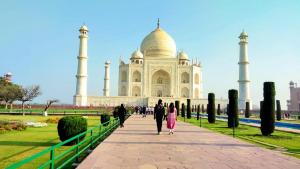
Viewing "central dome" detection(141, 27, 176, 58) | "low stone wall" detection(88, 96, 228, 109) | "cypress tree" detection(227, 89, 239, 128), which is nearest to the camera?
"cypress tree" detection(227, 89, 239, 128)

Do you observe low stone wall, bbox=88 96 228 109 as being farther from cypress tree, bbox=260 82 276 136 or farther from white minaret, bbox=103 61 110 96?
cypress tree, bbox=260 82 276 136

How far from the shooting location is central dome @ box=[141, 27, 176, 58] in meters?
52.8

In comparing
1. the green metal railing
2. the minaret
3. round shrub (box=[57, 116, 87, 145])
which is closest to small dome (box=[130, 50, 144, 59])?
the minaret

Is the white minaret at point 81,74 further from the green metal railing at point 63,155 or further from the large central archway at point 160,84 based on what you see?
the green metal railing at point 63,155

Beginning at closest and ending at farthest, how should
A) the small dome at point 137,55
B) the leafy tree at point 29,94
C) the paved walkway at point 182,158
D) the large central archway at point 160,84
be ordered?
the paved walkway at point 182,158 → the leafy tree at point 29,94 → the small dome at point 137,55 → the large central archway at point 160,84

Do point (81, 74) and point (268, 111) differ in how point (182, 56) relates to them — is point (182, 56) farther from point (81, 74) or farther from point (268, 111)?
point (268, 111)

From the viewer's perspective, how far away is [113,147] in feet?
23.3

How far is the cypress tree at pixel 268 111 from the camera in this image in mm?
11570

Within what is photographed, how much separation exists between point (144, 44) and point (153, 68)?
6098 millimetres

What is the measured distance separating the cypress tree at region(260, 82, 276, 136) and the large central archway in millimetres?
39002

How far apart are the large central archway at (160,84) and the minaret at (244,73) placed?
38.6ft

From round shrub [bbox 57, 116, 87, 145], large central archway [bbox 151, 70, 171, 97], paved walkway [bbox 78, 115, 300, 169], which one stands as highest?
large central archway [bbox 151, 70, 171, 97]

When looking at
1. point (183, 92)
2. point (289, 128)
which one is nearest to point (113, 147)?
point (289, 128)

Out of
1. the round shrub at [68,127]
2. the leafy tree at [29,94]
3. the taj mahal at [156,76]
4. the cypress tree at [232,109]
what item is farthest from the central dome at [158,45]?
the round shrub at [68,127]
